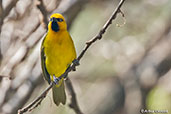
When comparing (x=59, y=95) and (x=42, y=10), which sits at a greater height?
(x=42, y=10)

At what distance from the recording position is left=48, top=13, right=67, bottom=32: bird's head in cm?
489

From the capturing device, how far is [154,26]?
25.5 feet

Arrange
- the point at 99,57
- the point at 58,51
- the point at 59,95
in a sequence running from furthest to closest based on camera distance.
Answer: the point at 99,57 < the point at 59,95 < the point at 58,51

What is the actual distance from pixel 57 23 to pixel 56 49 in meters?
0.40

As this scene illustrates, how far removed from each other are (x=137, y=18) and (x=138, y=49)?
115cm

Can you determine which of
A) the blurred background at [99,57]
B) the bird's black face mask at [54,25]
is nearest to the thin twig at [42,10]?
the blurred background at [99,57]

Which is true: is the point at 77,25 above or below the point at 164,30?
above

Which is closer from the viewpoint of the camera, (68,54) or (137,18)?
(68,54)

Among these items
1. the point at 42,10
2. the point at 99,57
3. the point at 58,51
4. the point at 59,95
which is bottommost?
the point at 59,95

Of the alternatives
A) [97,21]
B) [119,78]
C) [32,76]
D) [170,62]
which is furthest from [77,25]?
[32,76]

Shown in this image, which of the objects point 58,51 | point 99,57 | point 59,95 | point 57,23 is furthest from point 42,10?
point 99,57

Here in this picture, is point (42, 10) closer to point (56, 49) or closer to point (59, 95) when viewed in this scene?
point (56, 49)

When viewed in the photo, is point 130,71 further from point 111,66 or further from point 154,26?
point 154,26

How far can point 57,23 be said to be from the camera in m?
4.94
